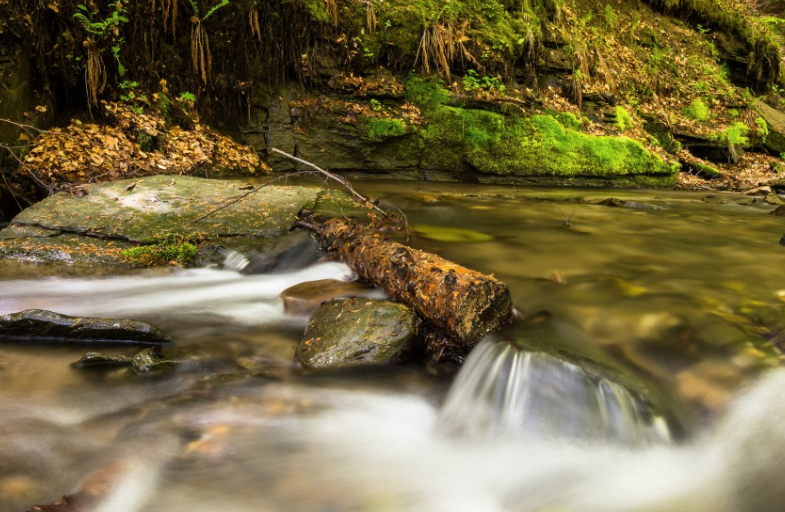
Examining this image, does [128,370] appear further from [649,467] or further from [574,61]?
[574,61]

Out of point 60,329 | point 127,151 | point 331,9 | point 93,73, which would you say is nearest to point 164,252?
point 60,329

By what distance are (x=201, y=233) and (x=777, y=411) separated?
449cm

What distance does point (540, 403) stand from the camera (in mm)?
2486

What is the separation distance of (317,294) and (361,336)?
831mm

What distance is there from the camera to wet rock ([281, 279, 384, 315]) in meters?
3.61

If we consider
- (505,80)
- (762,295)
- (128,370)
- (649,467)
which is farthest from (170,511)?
(505,80)

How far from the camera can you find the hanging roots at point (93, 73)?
23.0 feet

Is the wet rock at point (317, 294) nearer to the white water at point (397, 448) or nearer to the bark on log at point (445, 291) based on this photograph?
the bark on log at point (445, 291)

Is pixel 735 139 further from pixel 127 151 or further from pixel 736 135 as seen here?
pixel 127 151

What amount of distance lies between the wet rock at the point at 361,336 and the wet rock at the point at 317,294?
1.43 feet

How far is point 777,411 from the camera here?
2338 mm

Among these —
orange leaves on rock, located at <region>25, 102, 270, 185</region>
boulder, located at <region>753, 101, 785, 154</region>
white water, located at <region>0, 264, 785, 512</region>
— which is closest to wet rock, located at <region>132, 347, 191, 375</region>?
white water, located at <region>0, 264, 785, 512</region>

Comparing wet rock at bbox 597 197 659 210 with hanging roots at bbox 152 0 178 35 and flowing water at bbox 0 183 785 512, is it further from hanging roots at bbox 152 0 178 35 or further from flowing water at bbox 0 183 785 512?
hanging roots at bbox 152 0 178 35

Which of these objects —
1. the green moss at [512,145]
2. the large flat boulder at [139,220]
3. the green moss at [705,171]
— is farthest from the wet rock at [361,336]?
the green moss at [705,171]
